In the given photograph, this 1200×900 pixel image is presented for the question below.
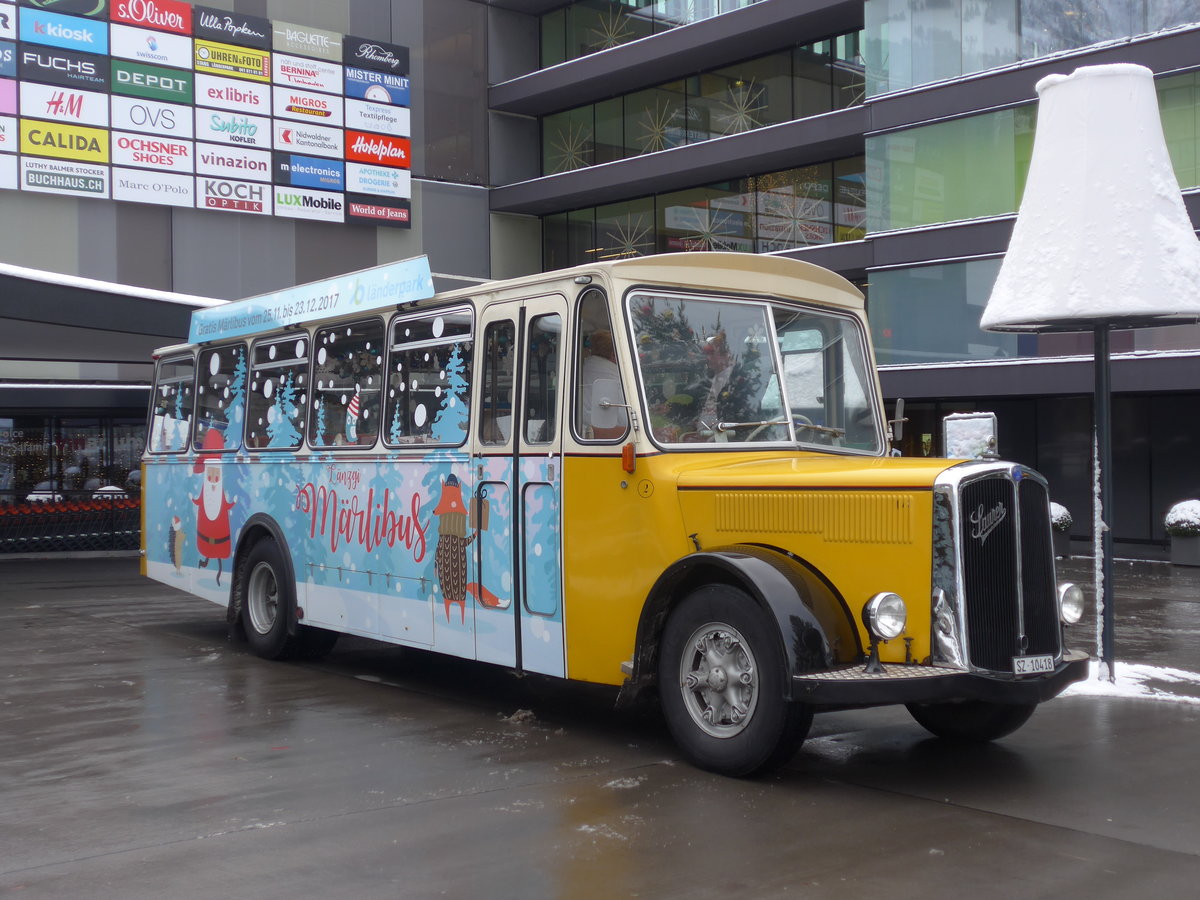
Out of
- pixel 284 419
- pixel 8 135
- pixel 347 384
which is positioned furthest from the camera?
pixel 8 135

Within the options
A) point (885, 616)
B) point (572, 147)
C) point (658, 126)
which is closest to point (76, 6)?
point (572, 147)

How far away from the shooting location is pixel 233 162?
31203mm

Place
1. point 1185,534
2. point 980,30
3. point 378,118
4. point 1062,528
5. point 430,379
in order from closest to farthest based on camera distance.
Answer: point 430,379 < point 1185,534 < point 1062,528 < point 980,30 < point 378,118

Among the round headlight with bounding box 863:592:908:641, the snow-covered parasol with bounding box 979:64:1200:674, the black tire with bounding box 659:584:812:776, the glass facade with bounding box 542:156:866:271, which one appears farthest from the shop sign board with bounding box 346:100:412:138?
the round headlight with bounding box 863:592:908:641

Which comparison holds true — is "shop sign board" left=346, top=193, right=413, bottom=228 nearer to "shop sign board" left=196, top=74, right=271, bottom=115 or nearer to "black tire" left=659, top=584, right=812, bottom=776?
"shop sign board" left=196, top=74, right=271, bottom=115

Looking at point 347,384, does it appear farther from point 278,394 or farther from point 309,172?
point 309,172

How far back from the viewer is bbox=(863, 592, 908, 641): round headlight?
6.31 m

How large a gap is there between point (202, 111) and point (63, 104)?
3245mm

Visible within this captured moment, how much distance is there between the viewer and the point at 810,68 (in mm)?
31547

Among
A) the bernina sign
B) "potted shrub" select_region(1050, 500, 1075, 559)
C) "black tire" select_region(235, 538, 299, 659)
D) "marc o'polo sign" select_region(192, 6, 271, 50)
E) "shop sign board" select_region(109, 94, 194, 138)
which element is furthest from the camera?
"marc o'polo sign" select_region(192, 6, 271, 50)

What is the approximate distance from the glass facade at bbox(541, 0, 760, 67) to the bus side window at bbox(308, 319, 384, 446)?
24002mm

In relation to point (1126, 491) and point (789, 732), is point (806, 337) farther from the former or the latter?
point (1126, 491)

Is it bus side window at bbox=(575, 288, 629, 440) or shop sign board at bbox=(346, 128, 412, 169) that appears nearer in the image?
bus side window at bbox=(575, 288, 629, 440)

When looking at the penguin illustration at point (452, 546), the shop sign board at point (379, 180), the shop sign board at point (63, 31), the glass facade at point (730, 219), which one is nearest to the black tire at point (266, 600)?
the penguin illustration at point (452, 546)
